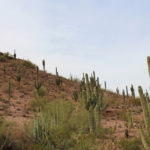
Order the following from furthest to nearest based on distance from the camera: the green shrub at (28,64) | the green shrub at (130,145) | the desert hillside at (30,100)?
the green shrub at (28,64), the desert hillside at (30,100), the green shrub at (130,145)

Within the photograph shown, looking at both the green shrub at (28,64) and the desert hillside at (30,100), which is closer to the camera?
the desert hillside at (30,100)

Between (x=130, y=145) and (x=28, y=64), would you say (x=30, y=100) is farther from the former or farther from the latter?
(x=28, y=64)

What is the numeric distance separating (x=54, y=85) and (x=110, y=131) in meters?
12.7

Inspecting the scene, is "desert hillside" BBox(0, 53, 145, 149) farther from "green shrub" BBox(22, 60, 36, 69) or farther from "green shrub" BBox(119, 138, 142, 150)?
"green shrub" BBox(119, 138, 142, 150)

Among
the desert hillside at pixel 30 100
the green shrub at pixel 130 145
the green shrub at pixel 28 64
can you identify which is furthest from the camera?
the green shrub at pixel 28 64

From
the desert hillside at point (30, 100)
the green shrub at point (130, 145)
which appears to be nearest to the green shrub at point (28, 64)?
the desert hillside at point (30, 100)

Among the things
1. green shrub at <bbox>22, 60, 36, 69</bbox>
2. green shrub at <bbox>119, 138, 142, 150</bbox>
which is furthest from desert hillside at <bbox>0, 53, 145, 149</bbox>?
green shrub at <bbox>119, 138, 142, 150</bbox>

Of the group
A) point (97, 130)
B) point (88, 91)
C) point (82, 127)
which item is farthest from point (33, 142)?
point (88, 91)

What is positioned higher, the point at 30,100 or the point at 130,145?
the point at 30,100

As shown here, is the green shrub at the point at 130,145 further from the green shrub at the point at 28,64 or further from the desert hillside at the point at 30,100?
the green shrub at the point at 28,64

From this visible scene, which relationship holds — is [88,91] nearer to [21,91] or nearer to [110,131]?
[110,131]

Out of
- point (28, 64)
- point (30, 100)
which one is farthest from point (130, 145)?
point (28, 64)

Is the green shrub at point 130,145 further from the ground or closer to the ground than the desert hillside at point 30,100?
closer to the ground

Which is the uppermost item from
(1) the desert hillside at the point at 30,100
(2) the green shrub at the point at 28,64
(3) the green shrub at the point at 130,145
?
(2) the green shrub at the point at 28,64
